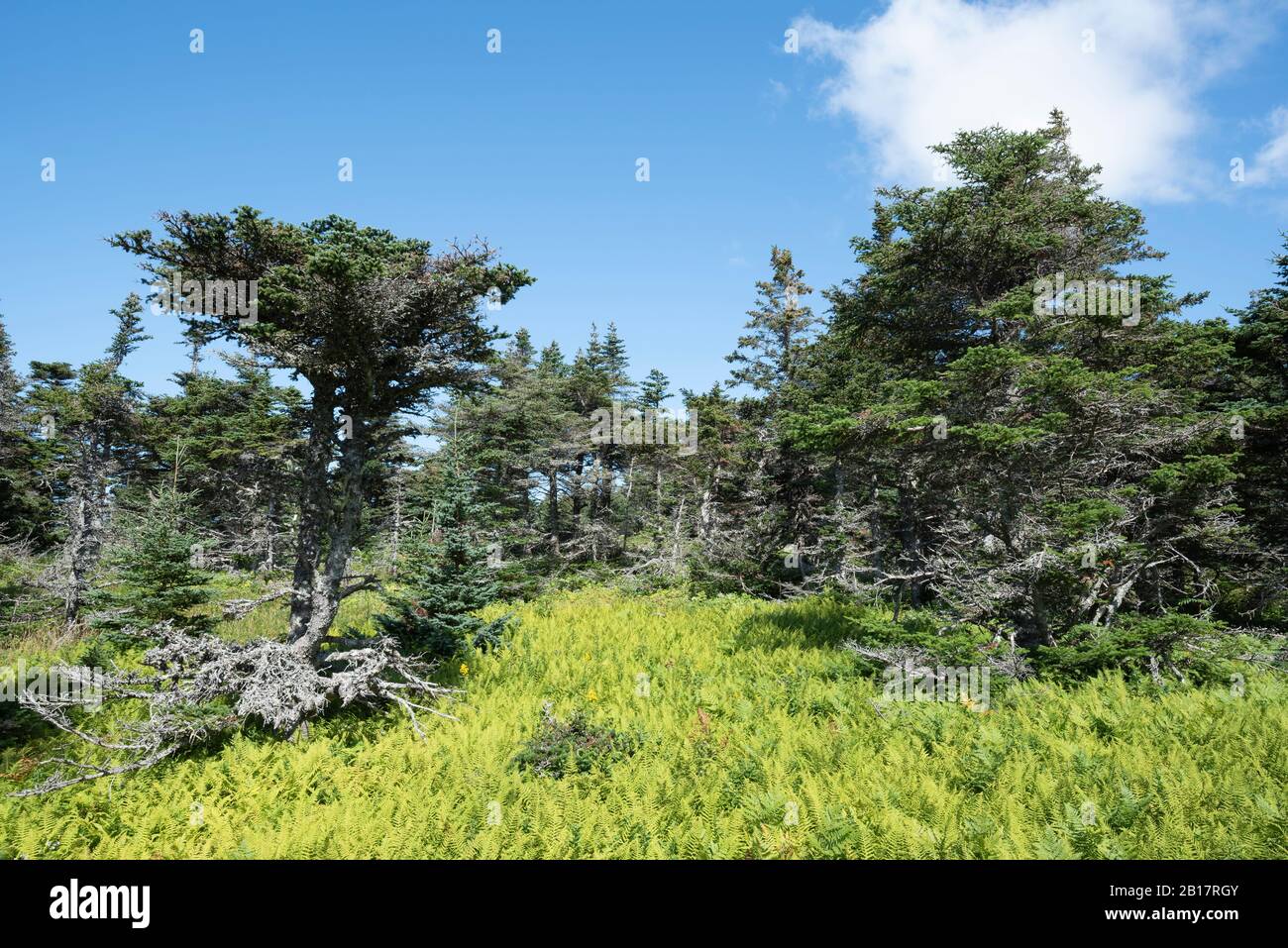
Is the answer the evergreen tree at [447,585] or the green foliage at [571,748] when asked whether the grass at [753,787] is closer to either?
the green foliage at [571,748]

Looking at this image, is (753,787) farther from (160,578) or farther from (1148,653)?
(160,578)

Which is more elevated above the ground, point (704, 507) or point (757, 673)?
point (704, 507)

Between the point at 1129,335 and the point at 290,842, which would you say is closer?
the point at 290,842

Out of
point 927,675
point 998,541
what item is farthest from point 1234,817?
point 998,541

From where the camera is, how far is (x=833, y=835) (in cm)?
520

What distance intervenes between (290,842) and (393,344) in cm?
655

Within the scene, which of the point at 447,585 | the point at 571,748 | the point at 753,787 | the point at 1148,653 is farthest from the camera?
the point at 447,585

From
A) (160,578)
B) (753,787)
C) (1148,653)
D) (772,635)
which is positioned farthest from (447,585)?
(1148,653)

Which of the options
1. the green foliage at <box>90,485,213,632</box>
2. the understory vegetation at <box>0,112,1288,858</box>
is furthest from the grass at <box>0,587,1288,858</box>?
the green foliage at <box>90,485,213,632</box>

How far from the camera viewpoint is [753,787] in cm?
645

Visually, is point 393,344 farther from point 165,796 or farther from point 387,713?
point 165,796

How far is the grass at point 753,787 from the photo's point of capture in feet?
17.1

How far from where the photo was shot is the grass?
17.1ft
